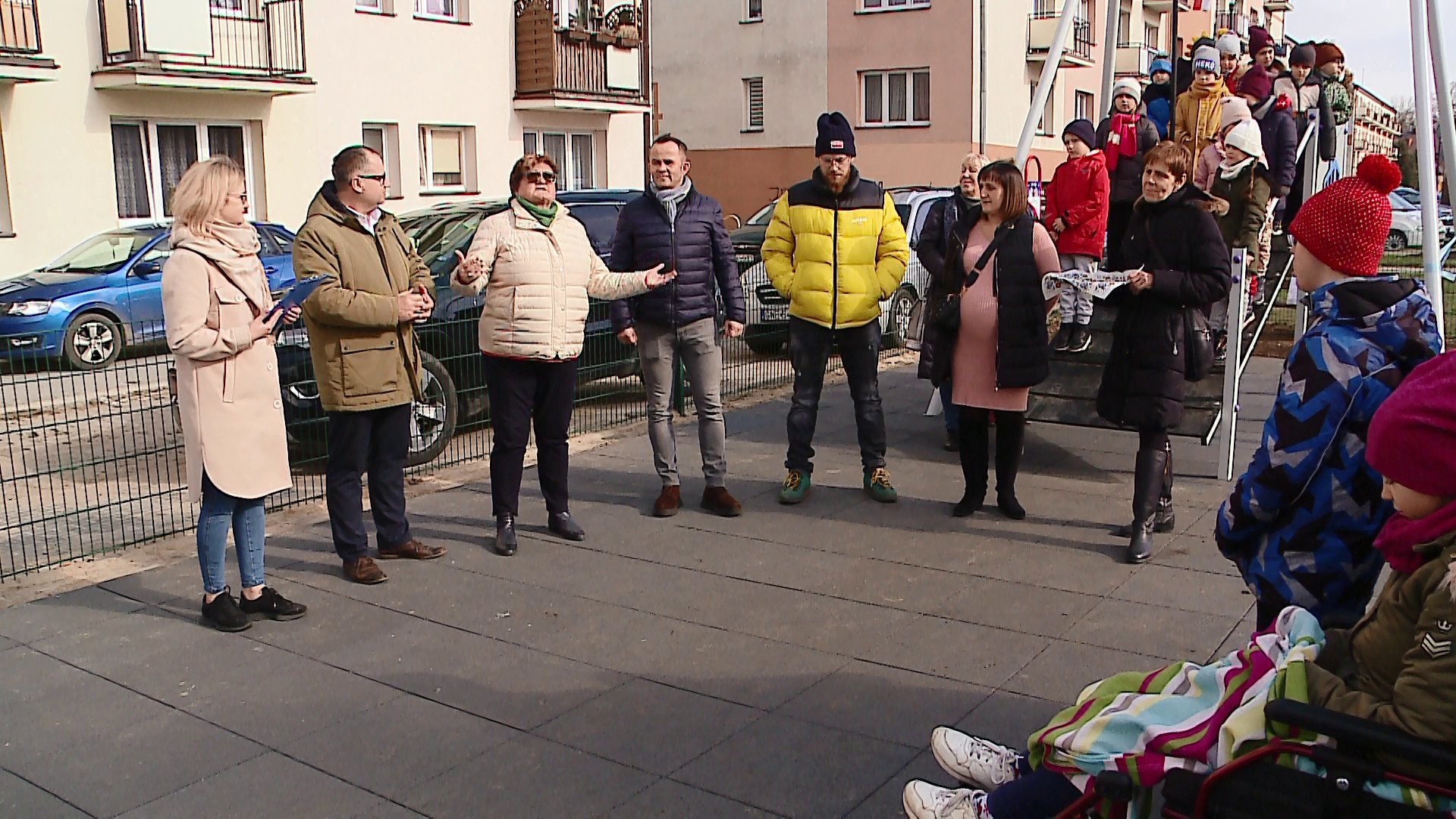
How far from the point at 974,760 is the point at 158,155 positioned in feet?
61.1

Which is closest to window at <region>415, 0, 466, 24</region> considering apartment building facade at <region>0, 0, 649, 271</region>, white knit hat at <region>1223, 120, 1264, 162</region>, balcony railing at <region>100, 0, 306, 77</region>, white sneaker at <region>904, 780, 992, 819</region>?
apartment building facade at <region>0, 0, 649, 271</region>

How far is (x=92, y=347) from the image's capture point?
26.1ft

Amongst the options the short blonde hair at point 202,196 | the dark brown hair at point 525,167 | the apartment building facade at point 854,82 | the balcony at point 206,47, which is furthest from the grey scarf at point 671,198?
the apartment building facade at point 854,82

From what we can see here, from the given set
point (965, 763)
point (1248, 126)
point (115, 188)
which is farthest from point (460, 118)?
point (965, 763)

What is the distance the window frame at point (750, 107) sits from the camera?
34.3 m

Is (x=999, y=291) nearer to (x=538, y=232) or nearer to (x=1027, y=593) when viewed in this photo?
(x=1027, y=593)

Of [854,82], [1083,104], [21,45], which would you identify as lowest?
[21,45]

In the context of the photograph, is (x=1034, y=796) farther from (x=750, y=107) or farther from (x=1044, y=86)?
(x=750, y=107)

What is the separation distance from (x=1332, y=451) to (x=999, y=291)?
349 centimetres

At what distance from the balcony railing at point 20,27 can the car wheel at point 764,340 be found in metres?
11.3

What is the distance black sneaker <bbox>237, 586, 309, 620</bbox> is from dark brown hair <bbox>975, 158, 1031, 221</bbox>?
395 centimetres

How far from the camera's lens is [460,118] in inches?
898

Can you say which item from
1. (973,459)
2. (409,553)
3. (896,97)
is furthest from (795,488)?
(896,97)

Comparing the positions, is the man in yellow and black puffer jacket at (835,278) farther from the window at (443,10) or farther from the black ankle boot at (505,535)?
the window at (443,10)
